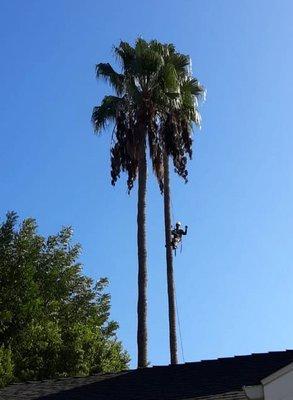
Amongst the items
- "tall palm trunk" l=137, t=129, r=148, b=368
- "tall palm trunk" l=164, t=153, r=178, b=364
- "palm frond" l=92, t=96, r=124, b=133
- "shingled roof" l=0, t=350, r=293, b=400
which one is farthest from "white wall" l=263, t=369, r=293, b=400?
"palm frond" l=92, t=96, r=124, b=133

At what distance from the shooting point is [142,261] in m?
25.6

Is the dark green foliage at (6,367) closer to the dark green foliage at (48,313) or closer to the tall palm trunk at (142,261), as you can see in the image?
the dark green foliage at (48,313)

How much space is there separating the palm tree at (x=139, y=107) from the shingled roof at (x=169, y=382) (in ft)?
31.1

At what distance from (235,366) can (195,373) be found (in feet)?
2.88

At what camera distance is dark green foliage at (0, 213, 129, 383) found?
3216 cm

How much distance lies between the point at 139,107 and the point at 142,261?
18.4ft

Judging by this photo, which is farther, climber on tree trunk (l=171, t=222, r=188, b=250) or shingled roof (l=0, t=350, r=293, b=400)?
climber on tree trunk (l=171, t=222, r=188, b=250)

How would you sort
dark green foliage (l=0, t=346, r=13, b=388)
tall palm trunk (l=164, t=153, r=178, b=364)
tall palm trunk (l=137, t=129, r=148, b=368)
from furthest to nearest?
dark green foliage (l=0, t=346, r=13, b=388) < tall palm trunk (l=164, t=153, r=178, b=364) < tall palm trunk (l=137, t=129, r=148, b=368)

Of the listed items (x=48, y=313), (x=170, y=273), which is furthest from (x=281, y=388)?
(x=48, y=313)

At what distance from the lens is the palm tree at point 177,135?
89.7ft

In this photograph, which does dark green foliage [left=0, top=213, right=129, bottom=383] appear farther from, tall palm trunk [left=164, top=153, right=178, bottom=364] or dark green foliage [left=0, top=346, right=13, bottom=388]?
tall palm trunk [left=164, top=153, right=178, bottom=364]

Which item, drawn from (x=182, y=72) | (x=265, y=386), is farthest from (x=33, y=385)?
(x=182, y=72)

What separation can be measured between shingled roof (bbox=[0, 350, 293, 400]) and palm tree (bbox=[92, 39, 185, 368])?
9.47 m

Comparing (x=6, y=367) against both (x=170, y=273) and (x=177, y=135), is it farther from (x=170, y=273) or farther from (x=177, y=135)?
(x=177, y=135)
